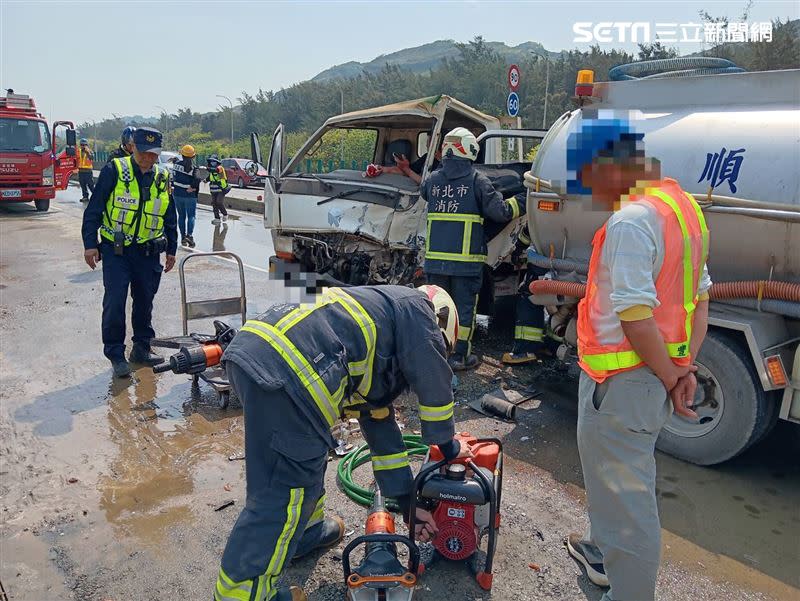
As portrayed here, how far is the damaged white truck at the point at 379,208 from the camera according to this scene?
5617mm

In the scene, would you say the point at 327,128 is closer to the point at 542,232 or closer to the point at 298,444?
the point at 542,232

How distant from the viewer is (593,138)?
222cm

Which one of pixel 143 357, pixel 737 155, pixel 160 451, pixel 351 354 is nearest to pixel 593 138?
pixel 351 354

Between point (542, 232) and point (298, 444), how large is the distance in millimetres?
2798

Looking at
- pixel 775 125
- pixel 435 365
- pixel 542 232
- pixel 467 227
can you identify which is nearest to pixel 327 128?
pixel 467 227

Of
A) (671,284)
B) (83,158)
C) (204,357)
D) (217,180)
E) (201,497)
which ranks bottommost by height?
(201,497)

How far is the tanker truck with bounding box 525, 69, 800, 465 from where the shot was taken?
10.6 ft

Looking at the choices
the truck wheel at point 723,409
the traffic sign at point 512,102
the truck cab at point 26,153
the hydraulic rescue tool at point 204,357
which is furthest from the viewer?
the truck cab at point 26,153

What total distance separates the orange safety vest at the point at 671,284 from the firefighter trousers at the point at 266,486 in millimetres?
1077

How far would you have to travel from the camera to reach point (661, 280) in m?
2.11

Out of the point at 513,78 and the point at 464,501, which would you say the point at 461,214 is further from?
the point at 513,78

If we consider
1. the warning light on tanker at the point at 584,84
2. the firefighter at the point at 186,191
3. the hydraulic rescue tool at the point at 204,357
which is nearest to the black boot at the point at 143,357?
the hydraulic rescue tool at the point at 204,357

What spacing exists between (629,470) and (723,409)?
63.2 inches

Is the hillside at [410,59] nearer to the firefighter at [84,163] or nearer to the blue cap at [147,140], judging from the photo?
the firefighter at [84,163]
